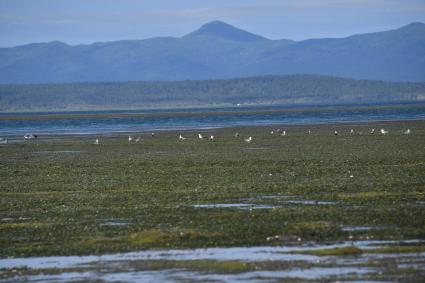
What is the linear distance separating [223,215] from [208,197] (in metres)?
4.06

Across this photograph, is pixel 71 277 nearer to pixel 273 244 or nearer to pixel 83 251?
pixel 83 251

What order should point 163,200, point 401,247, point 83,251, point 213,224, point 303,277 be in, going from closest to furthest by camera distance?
A: point 303,277 < point 401,247 < point 83,251 < point 213,224 < point 163,200

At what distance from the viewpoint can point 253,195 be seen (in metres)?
28.2

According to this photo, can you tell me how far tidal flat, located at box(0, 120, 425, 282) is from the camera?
17.9m

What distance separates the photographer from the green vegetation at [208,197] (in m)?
21.1

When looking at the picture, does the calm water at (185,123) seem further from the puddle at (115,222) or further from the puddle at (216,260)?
the puddle at (216,260)

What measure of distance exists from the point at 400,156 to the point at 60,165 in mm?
14984

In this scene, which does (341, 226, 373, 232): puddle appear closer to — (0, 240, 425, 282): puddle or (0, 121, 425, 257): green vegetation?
(0, 121, 425, 257): green vegetation

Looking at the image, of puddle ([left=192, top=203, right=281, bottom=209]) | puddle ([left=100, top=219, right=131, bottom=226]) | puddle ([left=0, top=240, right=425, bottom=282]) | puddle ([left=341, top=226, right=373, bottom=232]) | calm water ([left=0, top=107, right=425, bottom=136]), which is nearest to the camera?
puddle ([left=0, top=240, right=425, bottom=282])

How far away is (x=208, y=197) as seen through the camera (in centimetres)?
2806

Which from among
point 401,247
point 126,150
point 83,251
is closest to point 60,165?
point 126,150

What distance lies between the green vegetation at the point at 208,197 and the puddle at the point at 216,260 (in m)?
0.64

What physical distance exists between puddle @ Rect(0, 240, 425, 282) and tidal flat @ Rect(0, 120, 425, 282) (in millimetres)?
37

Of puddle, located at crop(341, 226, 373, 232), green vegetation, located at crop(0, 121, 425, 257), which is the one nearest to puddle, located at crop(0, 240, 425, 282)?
green vegetation, located at crop(0, 121, 425, 257)
